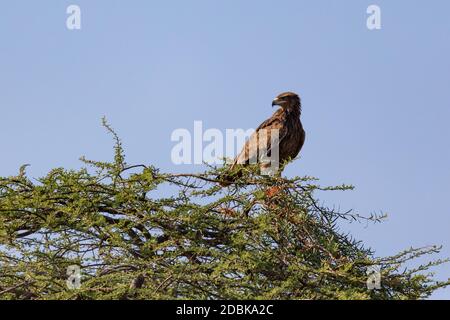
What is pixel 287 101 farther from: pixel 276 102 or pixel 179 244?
pixel 179 244

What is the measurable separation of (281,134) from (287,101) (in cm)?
95

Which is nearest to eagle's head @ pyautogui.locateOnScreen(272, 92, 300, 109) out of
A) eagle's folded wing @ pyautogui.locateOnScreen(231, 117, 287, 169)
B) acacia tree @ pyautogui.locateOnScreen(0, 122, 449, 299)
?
eagle's folded wing @ pyautogui.locateOnScreen(231, 117, 287, 169)

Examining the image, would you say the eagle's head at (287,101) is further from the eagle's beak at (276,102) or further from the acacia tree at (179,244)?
the acacia tree at (179,244)

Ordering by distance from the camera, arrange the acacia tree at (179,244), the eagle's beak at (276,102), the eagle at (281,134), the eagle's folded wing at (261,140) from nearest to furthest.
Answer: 1. the acacia tree at (179,244)
2. the eagle's folded wing at (261,140)
3. the eagle at (281,134)
4. the eagle's beak at (276,102)

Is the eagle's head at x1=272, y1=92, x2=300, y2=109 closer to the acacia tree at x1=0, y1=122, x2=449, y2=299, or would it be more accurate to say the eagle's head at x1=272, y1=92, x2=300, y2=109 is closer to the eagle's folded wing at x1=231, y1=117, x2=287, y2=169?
the eagle's folded wing at x1=231, y1=117, x2=287, y2=169

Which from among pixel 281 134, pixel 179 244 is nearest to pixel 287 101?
pixel 281 134

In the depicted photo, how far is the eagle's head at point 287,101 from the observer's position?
543 inches

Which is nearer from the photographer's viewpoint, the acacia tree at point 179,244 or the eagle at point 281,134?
the acacia tree at point 179,244

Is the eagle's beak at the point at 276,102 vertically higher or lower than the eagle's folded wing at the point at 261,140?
higher

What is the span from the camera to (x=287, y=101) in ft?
45.4

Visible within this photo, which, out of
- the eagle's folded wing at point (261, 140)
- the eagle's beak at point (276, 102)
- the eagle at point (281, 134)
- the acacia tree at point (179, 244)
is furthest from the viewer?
the eagle's beak at point (276, 102)

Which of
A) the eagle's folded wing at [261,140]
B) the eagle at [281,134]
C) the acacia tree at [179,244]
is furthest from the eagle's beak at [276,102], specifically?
the acacia tree at [179,244]

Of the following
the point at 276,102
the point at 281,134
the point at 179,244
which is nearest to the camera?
the point at 179,244
